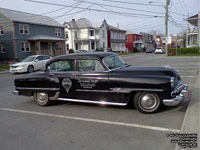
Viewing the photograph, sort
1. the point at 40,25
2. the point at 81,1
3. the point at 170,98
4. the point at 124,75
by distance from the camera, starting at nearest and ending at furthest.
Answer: the point at 170,98 < the point at 124,75 < the point at 81,1 < the point at 40,25

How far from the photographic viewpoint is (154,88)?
479 centimetres

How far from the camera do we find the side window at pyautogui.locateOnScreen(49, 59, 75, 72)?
5820mm

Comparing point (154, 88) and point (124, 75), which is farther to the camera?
point (124, 75)

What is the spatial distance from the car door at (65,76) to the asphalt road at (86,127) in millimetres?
521

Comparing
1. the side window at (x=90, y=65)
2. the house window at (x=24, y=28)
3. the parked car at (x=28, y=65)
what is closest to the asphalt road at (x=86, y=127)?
the side window at (x=90, y=65)

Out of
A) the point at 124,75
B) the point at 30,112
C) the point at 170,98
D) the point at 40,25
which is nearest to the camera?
the point at 170,98

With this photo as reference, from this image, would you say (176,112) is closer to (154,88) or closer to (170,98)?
(170,98)

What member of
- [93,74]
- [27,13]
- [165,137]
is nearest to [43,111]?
[93,74]

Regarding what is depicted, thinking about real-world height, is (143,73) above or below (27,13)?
below

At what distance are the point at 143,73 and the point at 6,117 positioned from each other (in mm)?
3979

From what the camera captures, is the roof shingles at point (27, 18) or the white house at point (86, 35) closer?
A: the roof shingles at point (27, 18)

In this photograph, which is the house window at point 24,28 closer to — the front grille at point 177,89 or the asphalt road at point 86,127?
the asphalt road at point 86,127

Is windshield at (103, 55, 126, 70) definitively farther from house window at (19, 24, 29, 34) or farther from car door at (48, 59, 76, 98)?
house window at (19, 24, 29, 34)

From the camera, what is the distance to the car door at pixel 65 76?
5707mm
